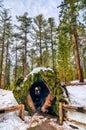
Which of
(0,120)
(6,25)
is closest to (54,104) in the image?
(0,120)

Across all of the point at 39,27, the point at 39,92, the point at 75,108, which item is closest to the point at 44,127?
the point at 75,108

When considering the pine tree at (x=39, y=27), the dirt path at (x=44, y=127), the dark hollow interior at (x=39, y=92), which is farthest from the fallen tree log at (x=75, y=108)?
the pine tree at (x=39, y=27)

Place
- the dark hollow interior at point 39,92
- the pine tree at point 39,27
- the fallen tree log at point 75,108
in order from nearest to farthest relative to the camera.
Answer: the fallen tree log at point 75,108 < the dark hollow interior at point 39,92 < the pine tree at point 39,27

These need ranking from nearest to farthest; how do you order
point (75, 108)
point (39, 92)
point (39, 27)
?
point (75, 108)
point (39, 92)
point (39, 27)

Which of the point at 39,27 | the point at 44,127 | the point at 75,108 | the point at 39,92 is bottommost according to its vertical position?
the point at 44,127

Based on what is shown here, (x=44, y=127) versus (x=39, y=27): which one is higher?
(x=39, y=27)

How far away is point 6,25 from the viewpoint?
86.7 feet

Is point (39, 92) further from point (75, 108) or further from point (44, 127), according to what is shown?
point (75, 108)

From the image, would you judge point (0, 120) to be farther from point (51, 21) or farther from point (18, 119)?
point (51, 21)

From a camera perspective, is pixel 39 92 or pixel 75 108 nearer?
pixel 75 108

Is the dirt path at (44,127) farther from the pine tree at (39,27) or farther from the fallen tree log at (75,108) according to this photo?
the pine tree at (39,27)

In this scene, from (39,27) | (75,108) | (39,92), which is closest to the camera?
(75,108)

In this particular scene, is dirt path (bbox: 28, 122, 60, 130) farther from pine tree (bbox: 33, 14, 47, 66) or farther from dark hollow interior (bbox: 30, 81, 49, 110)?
pine tree (bbox: 33, 14, 47, 66)

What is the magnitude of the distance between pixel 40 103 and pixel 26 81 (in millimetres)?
2417
